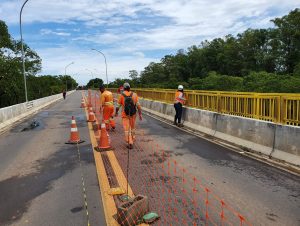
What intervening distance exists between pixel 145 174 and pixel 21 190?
2.34m

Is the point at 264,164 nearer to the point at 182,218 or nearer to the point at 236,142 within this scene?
the point at 236,142

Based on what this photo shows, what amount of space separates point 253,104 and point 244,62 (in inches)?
2603

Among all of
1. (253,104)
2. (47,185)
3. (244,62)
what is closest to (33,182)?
(47,185)

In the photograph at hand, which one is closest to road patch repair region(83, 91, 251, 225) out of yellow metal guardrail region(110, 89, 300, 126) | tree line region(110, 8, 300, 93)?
yellow metal guardrail region(110, 89, 300, 126)

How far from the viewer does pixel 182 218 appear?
469cm

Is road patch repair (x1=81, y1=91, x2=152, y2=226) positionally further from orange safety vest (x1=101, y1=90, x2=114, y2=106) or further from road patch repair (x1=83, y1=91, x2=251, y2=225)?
orange safety vest (x1=101, y1=90, x2=114, y2=106)

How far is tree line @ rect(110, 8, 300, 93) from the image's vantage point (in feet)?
161

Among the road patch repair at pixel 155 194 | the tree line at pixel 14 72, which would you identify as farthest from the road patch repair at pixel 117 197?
the tree line at pixel 14 72

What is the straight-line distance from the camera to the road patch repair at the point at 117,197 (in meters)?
4.54

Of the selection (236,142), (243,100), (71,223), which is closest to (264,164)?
(236,142)

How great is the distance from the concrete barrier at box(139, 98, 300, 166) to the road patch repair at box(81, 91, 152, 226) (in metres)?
3.73

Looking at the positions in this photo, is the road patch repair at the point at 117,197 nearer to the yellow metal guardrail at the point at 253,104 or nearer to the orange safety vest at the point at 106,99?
the orange safety vest at the point at 106,99

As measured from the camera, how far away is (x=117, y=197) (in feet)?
18.0

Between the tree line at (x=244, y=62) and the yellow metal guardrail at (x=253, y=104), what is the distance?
578 inches
